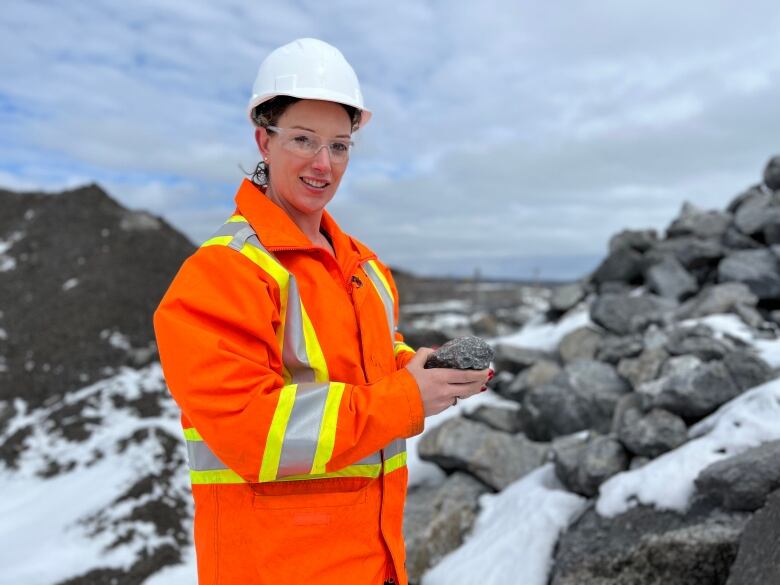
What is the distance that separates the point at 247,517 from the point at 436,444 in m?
4.79

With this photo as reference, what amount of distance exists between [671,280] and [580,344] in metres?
2.46

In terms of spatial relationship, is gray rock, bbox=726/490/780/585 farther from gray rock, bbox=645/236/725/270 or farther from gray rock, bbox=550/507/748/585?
gray rock, bbox=645/236/725/270

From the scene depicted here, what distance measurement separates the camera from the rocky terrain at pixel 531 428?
4.09m

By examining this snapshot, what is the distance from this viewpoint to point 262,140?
226 centimetres

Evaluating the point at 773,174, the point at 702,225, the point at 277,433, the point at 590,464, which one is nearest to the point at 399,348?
the point at 277,433

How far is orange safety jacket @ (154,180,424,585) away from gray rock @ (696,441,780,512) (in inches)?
98.5

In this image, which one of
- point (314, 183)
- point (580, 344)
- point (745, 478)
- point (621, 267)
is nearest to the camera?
point (314, 183)

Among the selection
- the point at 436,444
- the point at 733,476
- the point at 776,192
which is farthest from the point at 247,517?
the point at 776,192

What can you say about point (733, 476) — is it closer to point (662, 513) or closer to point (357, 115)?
Result: point (662, 513)

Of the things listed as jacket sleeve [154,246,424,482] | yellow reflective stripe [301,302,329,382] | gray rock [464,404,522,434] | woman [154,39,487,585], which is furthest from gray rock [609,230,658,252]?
jacket sleeve [154,246,424,482]

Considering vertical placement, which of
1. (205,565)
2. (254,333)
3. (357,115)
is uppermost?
(357,115)

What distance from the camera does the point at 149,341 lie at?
11242 mm

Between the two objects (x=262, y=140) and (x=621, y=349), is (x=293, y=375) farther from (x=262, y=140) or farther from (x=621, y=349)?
(x=621, y=349)

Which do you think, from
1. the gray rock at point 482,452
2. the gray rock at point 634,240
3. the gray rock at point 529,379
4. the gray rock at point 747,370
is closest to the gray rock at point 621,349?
the gray rock at point 529,379
